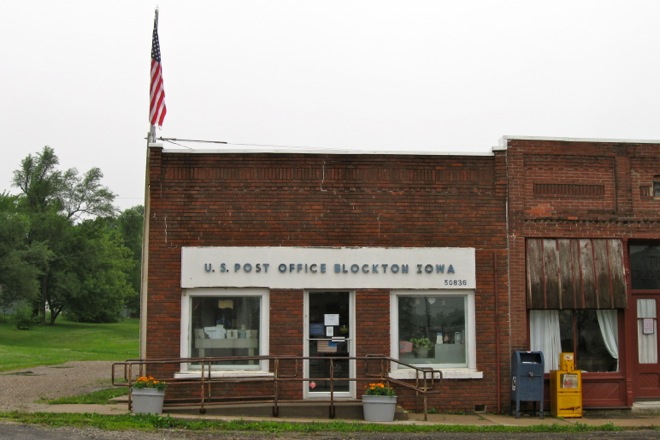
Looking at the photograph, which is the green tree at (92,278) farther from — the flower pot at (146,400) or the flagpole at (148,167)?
the flower pot at (146,400)

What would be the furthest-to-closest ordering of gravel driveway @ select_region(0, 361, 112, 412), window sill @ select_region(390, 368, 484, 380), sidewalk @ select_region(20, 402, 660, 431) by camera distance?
gravel driveway @ select_region(0, 361, 112, 412) → window sill @ select_region(390, 368, 484, 380) → sidewalk @ select_region(20, 402, 660, 431)

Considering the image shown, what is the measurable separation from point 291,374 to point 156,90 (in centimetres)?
629

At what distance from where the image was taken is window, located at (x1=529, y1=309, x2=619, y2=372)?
51.7 feet

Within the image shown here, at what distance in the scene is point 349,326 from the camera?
15414mm

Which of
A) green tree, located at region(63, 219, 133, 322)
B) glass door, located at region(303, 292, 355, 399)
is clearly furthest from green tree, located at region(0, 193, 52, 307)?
glass door, located at region(303, 292, 355, 399)

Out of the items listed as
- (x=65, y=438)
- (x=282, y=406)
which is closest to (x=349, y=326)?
(x=282, y=406)

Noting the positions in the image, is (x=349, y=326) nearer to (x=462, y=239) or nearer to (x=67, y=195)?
(x=462, y=239)

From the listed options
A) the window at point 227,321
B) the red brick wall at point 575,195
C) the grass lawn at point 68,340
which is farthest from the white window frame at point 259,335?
the grass lawn at point 68,340

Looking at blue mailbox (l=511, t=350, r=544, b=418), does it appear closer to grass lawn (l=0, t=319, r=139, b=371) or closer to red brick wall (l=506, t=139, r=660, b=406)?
red brick wall (l=506, t=139, r=660, b=406)

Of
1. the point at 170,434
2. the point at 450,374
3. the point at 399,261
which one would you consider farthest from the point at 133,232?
the point at 170,434

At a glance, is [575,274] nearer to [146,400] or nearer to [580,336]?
[580,336]

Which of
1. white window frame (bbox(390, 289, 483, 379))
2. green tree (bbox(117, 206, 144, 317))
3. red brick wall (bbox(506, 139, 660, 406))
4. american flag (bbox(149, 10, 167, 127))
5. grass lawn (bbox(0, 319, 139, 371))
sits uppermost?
green tree (bbox(117, 206, 144, 317))

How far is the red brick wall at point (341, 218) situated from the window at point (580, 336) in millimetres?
846

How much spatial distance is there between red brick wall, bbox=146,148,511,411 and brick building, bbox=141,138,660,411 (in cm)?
3
